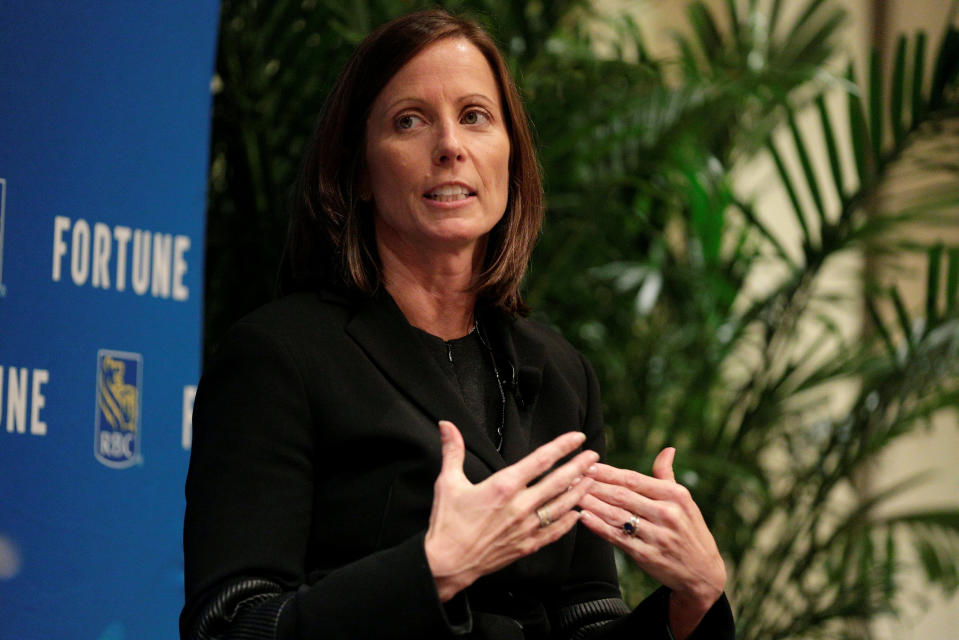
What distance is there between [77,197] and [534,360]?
0.89 meters

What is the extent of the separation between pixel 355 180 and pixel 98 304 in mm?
669

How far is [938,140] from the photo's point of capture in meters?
3.92

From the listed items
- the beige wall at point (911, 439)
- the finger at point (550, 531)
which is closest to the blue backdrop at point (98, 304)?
the finger at point (550, 531)

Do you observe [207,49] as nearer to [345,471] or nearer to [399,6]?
[399,6]

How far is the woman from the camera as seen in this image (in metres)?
1.44

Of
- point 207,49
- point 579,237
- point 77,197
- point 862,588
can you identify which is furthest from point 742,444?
point 77,197

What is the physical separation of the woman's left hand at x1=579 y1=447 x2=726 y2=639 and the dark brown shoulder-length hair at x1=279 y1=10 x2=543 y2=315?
0.40m

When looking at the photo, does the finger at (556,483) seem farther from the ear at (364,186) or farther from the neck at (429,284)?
the ear at (364,186)

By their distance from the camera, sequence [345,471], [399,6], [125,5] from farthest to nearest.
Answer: [399,6]
[125,5]
[345,471]

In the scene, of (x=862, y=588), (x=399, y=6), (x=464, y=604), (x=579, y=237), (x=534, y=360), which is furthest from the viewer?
(x=862, y=588)

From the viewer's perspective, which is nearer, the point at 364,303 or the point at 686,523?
the point at 686,523

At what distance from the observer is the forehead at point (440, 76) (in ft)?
5.81

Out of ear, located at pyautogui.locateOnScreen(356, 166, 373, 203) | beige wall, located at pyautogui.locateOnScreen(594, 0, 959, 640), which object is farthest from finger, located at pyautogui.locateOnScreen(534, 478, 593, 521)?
beige wall, located at pyautogui.locateOnScreen(594, 0, 959, 640)

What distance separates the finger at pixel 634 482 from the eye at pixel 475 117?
54 cm
